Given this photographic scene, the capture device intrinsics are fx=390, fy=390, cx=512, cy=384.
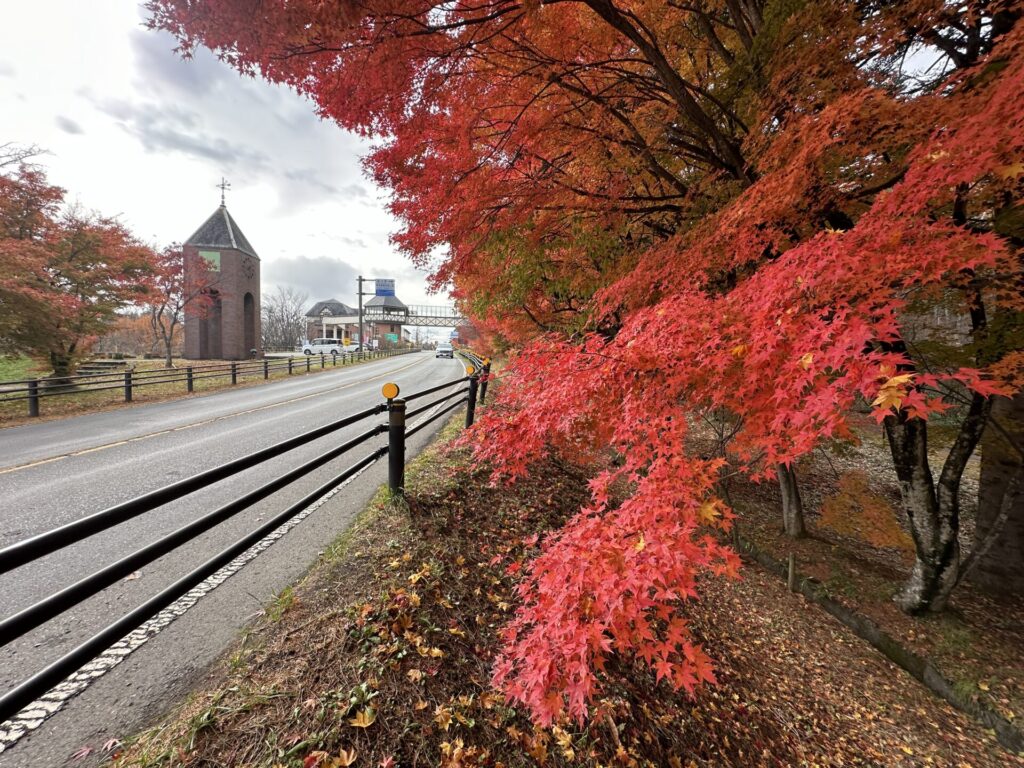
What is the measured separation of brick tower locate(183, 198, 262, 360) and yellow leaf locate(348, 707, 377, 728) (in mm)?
31437

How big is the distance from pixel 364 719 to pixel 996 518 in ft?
23.3

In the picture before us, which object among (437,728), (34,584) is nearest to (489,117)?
(437,728)

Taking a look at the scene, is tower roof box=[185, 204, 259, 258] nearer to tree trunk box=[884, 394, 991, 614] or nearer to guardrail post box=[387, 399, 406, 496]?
guardrail post box=[387, 399, 406, 496]

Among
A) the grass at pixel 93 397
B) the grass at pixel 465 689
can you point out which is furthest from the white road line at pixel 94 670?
the grass at pixel 93 397

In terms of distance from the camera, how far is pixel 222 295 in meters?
26.7

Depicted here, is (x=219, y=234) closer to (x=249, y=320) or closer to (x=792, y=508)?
(x=249, y=320)

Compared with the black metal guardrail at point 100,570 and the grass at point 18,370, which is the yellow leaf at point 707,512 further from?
the grass at point 18,370

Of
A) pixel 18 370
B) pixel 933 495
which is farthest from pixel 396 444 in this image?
pixel 18 370

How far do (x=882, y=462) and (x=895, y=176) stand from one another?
35.9 feet

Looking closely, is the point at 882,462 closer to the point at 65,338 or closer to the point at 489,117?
the point at 489,117

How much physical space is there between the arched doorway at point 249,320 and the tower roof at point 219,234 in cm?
356

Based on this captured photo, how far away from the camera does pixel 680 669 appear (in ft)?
8.83

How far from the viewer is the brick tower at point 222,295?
26875mm

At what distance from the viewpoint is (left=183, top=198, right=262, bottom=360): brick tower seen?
2688 cm
